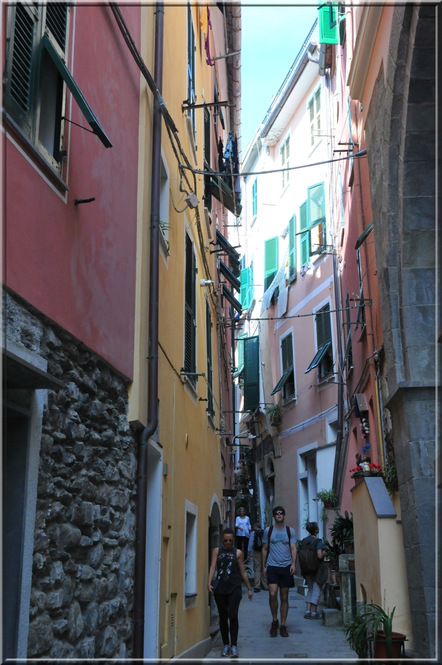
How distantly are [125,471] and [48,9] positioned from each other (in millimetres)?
3212

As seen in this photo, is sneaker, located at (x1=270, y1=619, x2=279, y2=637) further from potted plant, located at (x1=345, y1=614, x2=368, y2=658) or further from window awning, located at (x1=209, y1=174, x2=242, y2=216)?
window awning, located at (x1=209, y1=174, x2=242, y2=216)

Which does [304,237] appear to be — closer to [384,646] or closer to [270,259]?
[270,259]

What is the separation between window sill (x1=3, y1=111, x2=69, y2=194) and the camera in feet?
12.2

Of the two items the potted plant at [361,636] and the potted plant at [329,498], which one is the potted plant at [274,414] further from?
the potted plant at [361,636]

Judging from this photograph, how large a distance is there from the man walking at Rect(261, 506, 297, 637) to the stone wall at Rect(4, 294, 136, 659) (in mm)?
4340

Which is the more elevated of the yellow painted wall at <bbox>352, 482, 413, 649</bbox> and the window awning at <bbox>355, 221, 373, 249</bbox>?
the window awning at <bbox>355, 221, 373, 249</bbox>

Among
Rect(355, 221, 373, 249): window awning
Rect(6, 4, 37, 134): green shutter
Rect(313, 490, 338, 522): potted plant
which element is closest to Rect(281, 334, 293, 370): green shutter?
Rect(313, 490, 338, 522): potted plant

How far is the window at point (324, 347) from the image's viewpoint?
1856 cm

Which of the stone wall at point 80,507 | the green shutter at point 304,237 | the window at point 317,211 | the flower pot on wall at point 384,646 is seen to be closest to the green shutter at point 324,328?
the window at point 317,211

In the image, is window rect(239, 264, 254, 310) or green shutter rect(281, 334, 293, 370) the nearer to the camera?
green shutter rect(281, 334, 293, 370)

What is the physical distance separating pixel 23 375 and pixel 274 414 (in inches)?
791

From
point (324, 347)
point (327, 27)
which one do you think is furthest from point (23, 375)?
point (327, 27)

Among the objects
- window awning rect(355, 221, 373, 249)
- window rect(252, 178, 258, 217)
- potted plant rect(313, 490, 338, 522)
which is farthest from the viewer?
window rect(252, 178, 258, 217)

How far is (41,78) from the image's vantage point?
14.0 feet
